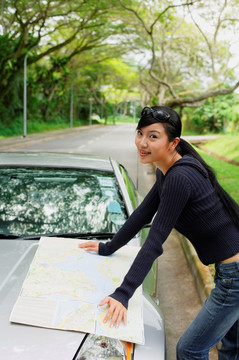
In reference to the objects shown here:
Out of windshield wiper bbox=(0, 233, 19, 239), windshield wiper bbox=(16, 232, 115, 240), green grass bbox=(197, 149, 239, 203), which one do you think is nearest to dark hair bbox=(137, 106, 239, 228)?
windshield wiper bbox=(16, 232, 115, 240)

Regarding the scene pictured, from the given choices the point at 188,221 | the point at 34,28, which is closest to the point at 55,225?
the point at 188,221

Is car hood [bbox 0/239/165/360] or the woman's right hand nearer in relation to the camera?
car hood [bbox 0/239/165/360]

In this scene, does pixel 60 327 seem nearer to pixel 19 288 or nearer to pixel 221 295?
pixel 19 288

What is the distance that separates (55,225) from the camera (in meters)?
2.82

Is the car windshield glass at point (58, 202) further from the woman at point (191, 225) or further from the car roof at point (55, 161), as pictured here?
the woman at point (191, 225)

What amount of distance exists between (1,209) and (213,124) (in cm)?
3128

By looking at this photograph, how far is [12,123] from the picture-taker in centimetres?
2855

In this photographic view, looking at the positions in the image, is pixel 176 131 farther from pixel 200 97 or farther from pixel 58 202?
pixel 200 97

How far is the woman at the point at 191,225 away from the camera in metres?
1.67

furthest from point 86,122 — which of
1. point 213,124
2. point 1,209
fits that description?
point 1,209

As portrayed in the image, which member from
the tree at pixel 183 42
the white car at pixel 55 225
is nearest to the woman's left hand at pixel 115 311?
the white car at pixel 55 225

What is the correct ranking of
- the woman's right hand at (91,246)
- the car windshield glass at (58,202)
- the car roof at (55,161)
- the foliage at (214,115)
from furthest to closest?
the foliage at (214,115) → the car roof at (55,161) → the car windshield glass at (58,202) → the woman's right hand at (91,246)

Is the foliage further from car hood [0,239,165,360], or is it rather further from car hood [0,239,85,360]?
car hood [0,239,85,360]

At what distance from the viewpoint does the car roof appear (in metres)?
3.34
